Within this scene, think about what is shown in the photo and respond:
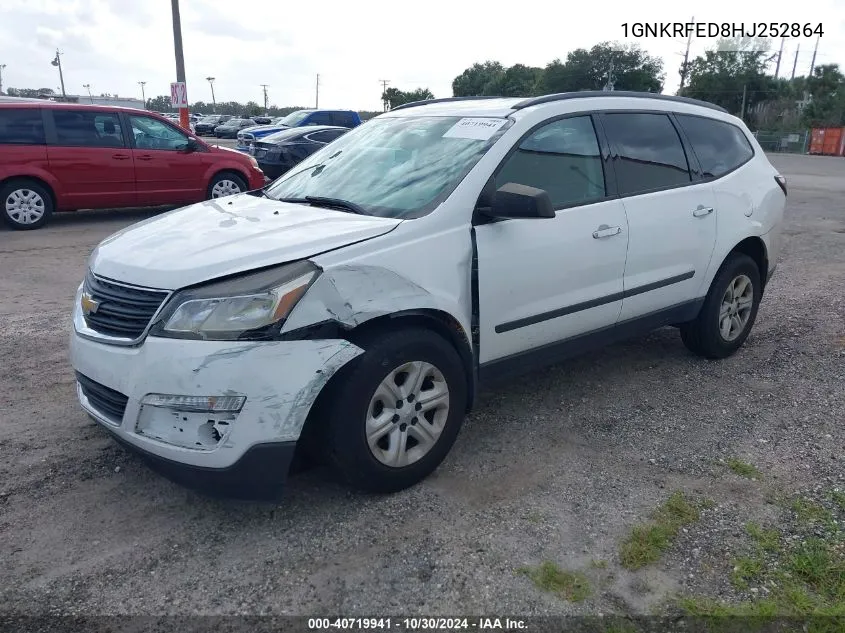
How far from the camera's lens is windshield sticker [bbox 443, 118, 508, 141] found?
3.59 metres

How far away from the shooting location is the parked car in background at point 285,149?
1323cm

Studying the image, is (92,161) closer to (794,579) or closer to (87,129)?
(87,129)

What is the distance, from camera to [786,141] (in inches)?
1957

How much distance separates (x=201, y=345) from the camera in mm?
2646

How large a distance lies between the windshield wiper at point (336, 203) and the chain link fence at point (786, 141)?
52.2 m

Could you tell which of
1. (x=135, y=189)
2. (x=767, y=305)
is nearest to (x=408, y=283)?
(x=767, y=305)

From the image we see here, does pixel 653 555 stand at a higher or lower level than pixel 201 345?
lower

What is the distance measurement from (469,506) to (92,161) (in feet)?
29.6

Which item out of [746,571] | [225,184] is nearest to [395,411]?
[746,571]

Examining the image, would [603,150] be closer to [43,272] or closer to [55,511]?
[55,511]

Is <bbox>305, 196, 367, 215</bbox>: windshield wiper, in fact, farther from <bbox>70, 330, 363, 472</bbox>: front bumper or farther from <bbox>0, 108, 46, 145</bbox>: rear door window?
<bbox>0, 108, 46, 145</bbox>: rear door window

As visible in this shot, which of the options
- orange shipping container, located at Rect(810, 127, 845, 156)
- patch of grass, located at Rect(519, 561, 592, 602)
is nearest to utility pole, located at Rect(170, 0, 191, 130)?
patch of grass, located at Rect(519, 561, 592, 602)

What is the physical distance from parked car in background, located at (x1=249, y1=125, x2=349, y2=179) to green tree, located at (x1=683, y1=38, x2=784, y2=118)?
55.7 metres

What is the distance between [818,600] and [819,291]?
17.4 ft
